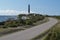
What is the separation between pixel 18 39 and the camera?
22.1 m

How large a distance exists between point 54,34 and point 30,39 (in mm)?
6402

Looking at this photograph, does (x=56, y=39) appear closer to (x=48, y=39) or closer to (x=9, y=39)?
(x=48, y=39)

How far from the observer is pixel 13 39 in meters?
21.9

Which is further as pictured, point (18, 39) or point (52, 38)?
point (18, 39)

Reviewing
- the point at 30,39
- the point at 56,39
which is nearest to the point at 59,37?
the point at 56,39

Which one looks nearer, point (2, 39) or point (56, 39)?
point (56, 39)

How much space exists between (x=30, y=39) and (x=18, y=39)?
1.22 m

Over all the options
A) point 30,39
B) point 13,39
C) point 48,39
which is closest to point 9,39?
point 13,39

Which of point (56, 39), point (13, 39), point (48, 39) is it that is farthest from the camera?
point (13, 39)

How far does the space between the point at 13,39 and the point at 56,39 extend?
718 cm

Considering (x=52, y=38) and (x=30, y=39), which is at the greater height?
(x=52, y=38)

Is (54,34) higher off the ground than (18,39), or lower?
higher

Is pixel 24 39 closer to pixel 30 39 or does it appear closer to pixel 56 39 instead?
pixel 30 39

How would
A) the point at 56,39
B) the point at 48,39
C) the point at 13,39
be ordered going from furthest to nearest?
1. the point at 13,39
2. the point at 48,39
3. the point at 56,39
